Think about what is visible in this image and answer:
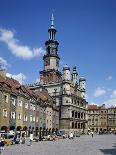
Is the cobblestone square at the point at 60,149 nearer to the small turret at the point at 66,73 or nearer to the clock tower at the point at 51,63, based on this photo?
the small turret at the point at 66,73

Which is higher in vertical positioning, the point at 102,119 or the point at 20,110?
the point at 20,110

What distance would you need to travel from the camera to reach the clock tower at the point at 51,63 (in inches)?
4520

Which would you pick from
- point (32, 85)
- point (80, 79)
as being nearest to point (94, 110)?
point (80, 79)

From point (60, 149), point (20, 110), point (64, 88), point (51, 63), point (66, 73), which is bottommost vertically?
point (60, 149)

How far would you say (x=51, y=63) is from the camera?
377 ft

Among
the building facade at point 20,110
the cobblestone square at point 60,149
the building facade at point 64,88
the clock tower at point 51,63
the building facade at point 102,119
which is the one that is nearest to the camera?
the cobblestone square at point 60,149

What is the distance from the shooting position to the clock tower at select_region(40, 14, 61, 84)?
114812mm

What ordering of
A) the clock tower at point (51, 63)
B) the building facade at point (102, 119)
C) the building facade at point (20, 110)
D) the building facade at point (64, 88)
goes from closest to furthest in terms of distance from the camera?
the building facade at point (20, 110) → the building facade at point (64, 88) → the clock tower at point (51, 63) → the building facade at point (102, 119)

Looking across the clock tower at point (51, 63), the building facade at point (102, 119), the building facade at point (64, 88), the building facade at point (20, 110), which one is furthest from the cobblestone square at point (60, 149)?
the building facade at point (102, 119)

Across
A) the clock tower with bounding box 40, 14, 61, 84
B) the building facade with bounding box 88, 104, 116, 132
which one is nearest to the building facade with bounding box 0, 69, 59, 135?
the clock tower with bounding box 40, 14, 61, 84

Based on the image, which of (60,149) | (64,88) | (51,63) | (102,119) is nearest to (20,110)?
(60,149)

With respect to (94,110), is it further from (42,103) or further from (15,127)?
(15,127)

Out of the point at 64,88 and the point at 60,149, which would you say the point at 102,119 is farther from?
the point at 60,149

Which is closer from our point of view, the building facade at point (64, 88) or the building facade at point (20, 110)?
the building facade at point (20, 110)
